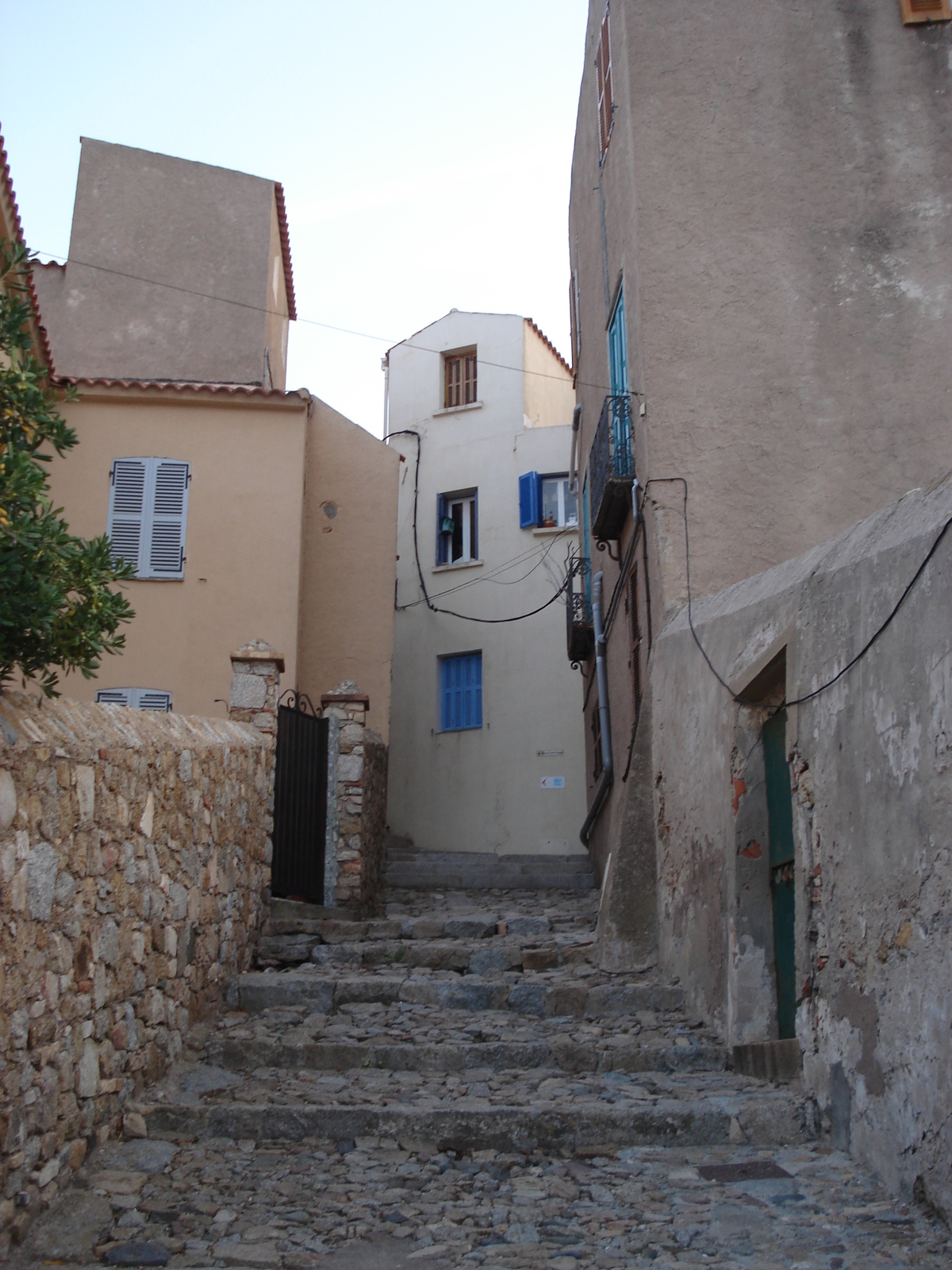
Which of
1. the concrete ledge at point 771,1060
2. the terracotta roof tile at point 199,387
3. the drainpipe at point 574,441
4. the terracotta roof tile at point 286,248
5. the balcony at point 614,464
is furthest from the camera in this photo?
the terracotta roof tile at point 286,248

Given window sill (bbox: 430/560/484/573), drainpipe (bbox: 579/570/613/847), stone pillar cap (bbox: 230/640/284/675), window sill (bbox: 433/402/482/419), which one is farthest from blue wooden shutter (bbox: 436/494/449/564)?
stone pillar cap (bbox: 230/640/284/675)

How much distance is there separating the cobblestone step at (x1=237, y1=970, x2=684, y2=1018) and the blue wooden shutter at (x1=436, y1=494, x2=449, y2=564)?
12735 mm

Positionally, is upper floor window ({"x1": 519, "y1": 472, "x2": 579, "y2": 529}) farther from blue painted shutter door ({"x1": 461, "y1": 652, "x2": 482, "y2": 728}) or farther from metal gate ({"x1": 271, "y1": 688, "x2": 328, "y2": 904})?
metal gate ({"x1": 271, "y1": 688, "x2": 328, "y2": 904})

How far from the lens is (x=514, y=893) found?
12195 mm

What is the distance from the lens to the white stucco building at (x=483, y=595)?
17.8 metres

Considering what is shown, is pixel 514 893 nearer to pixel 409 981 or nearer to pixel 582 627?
pixel 582 627

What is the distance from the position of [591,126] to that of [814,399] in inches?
183

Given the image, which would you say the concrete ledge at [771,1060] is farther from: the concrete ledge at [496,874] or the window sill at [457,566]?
the window sill at [457,566]

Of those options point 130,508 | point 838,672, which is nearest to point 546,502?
point 130,508

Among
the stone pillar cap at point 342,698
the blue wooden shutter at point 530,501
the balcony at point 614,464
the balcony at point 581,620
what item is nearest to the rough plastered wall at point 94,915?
→ the stone pillar cap at point 342,698

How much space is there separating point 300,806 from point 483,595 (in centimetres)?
952

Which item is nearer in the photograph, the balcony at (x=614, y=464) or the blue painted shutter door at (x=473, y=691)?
the balcony at (x=614, y=464)

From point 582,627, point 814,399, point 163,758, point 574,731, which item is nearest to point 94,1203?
point 163,758

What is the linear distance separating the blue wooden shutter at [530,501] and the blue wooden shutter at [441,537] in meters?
1.45
